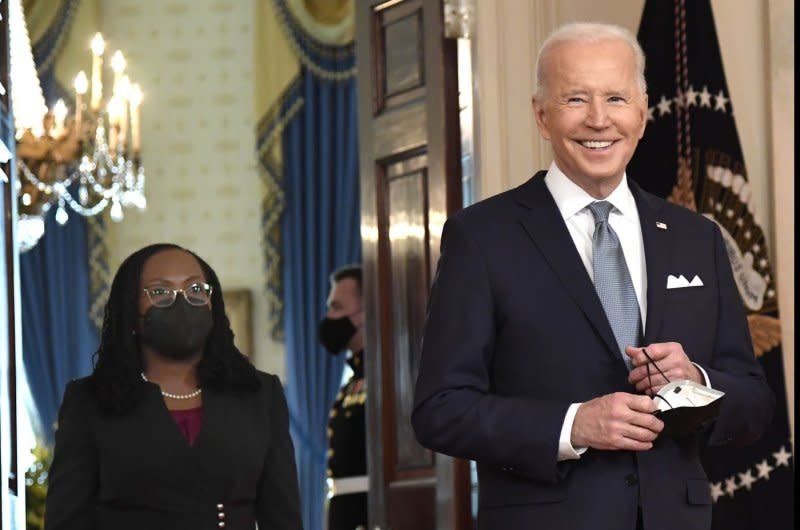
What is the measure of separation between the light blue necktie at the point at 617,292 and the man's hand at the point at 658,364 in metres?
0.11

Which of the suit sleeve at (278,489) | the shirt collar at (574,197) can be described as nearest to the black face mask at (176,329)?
the suit sleeve at (278,489)

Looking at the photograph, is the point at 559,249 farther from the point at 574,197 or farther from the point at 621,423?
the point at 621,423

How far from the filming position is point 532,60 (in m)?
A: 5.23

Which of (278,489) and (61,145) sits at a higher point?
(61,145)

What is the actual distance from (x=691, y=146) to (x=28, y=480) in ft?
18.9

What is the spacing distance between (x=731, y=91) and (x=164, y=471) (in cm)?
231

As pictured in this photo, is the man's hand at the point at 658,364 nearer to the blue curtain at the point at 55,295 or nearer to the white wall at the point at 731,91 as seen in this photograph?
the white wall at the point at 731,91

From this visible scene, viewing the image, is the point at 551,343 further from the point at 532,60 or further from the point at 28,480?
the point at 28,480

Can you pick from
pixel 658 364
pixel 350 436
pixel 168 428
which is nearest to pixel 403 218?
pixel 350 436

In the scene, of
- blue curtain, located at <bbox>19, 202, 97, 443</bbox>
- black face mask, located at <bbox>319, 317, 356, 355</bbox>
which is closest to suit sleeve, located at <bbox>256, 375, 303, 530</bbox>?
black face mask, located at <bbox>319, 317, 356, 355</bbox>

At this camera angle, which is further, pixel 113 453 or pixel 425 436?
pixel 113 453

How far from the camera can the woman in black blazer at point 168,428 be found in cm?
346

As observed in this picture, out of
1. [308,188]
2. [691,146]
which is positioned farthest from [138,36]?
[691,146]

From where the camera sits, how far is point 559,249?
8.98 feet
